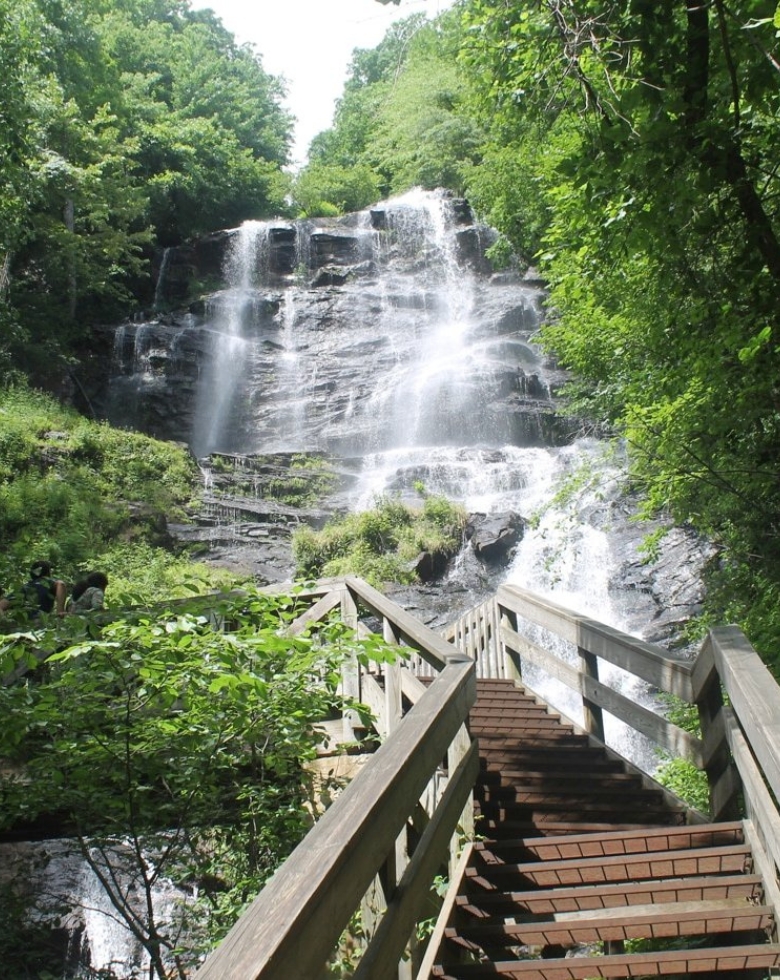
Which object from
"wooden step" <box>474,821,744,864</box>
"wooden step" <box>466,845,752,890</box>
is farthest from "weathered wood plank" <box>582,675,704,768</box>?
"wooden step" <box>466,845,752,890</box>

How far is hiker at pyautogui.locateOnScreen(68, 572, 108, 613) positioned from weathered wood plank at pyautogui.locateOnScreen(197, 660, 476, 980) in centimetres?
528

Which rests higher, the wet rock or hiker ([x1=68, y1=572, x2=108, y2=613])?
the wet rock

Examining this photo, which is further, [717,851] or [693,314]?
[693,314]

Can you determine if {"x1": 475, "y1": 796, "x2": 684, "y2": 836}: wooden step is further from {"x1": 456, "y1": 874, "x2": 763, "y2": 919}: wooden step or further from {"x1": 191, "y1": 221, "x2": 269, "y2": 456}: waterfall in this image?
{"x1": 191, "y1": 221, "x2": 269, "y2": 456}: waterfall

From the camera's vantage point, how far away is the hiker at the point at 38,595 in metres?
4.62

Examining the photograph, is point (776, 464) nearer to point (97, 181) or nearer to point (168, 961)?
point (168, 961)

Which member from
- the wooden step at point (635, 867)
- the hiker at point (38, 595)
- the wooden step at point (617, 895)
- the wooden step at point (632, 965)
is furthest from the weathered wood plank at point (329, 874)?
the hiker at point (38, 595)

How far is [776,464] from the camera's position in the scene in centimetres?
614

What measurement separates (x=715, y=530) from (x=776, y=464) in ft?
6.33

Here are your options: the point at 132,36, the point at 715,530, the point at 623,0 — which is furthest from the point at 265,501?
the point at 132,36

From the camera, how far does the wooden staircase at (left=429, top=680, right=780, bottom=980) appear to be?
9.65 feet

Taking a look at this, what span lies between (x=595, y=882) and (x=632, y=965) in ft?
1.69

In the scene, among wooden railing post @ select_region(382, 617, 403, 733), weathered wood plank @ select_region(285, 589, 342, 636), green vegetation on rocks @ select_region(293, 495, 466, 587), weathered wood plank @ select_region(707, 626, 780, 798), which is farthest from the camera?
green vegetation on rocks @ select_region(293, 495, 466, 587)

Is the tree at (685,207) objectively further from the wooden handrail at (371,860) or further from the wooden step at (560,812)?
the wooden handrail at (371,860)
